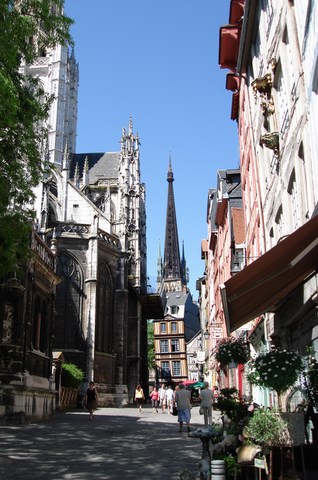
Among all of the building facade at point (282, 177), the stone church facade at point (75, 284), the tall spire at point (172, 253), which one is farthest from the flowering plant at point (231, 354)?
the tall spire at point (172, 253)

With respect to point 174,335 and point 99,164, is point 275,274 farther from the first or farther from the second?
point 174,335

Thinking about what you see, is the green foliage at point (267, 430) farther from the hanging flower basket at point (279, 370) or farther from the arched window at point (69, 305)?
the arched window at point (69, 305)

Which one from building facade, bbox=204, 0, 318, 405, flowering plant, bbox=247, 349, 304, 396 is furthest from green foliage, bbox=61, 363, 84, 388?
flowering plant, bbox=247, 349, 304, 396

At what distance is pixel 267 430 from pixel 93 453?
5.15m

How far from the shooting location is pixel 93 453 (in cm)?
977

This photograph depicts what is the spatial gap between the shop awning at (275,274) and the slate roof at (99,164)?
4850cm

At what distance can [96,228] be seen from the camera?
122ft

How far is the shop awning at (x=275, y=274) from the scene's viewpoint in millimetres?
6734

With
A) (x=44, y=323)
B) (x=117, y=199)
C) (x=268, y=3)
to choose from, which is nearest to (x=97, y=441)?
(x=44, y=323)

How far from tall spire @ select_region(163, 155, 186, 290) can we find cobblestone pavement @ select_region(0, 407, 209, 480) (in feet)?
350

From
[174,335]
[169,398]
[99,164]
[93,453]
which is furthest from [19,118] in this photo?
[174,335]

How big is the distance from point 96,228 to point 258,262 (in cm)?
3057

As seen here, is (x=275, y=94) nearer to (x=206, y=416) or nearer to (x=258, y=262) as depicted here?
(x=258, y=262)

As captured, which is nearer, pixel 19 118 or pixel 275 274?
pixel 275 274
